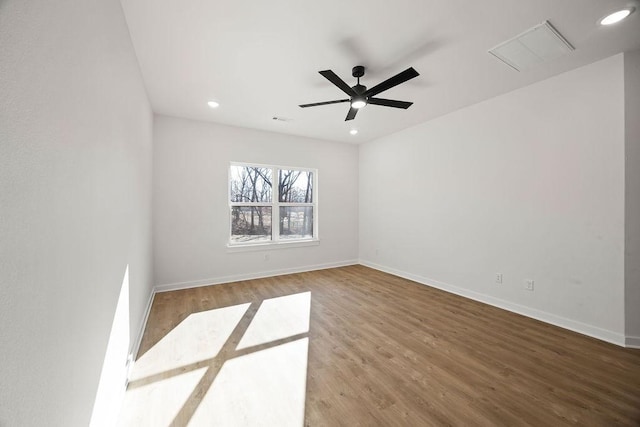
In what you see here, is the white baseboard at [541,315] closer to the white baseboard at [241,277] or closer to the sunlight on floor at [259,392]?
the white baseboard at [241,277]

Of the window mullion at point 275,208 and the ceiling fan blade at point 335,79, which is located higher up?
the ceiling fan blade at point 335,79

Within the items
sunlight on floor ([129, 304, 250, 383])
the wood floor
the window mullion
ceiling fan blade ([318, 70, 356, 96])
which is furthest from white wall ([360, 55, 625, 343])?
sunlight on floor ([129, 304, 250, 383])

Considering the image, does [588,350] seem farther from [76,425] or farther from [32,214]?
[32,214]

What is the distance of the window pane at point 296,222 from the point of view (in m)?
5.03

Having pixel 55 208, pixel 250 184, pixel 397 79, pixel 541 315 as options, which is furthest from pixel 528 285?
pixel 250 184

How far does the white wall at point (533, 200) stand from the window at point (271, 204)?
206cm

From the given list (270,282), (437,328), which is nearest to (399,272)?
(437,328)

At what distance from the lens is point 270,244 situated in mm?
4766

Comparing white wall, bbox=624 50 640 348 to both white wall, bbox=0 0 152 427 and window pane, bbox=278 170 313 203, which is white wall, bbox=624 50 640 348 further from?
window pane, bbox=278 170 313 203

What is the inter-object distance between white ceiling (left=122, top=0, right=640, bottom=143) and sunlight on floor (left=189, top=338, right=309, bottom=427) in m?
2.81

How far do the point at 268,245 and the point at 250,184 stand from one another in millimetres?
1211

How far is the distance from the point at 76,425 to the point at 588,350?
3705mm

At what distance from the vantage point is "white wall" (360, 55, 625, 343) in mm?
2488

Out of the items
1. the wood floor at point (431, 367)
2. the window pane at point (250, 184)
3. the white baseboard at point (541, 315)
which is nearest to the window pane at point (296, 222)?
the window pane at point (250, 184)
